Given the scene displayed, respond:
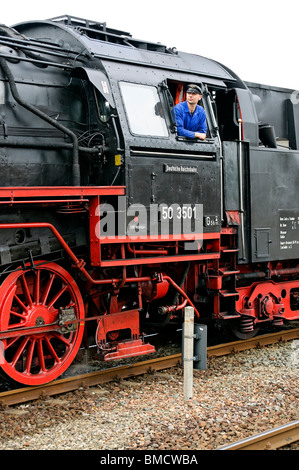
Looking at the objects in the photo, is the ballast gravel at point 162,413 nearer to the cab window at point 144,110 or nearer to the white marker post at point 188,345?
the white marker post at point 188,345

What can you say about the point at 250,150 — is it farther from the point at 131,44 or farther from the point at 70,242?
the point at 70,242

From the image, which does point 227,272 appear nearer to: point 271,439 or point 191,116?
point 191,116

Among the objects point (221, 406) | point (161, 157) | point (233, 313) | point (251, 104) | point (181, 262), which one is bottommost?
point (221, 406)

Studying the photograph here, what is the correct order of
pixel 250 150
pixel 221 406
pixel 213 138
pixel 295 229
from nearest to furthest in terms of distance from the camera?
pixel 221 406, pixel 213 138, pixel 250 150, pixel 295 229

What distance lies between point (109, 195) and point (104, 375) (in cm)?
216

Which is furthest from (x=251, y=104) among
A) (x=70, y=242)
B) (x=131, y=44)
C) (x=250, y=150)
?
(x=70, y=242)

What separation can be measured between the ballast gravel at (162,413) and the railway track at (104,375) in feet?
0.31

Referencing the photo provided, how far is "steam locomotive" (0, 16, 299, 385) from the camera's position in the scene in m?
6.30

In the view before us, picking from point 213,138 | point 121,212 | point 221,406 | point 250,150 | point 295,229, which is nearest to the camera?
point 221,406

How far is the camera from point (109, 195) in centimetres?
653

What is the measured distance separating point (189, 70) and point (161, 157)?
5.06ft

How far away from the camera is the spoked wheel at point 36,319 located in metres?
6.08

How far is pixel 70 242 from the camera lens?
667 centimetres

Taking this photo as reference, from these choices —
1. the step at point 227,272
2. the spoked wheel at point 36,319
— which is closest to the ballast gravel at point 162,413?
the spoked wheel at point 36,319
